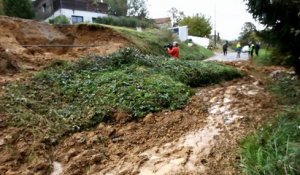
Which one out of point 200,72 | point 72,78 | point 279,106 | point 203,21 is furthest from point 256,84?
point 203,21

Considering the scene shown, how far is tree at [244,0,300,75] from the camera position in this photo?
31.8 feet

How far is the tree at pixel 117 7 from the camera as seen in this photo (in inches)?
1556

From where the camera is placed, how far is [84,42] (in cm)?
1523

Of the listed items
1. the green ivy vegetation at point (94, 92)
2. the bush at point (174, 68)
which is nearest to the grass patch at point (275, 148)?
the green ivy vegetation at point (94, 92)

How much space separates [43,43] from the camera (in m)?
13.8

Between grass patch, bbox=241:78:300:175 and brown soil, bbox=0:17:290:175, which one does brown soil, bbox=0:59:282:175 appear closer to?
brown soil, bbox=0:17:290:175

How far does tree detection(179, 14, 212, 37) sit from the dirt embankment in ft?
112

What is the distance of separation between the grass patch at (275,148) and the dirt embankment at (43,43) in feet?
20.7

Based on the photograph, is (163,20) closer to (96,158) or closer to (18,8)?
(18,8)

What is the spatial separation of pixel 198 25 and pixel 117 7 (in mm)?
13521

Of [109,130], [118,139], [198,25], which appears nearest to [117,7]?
[198,25]

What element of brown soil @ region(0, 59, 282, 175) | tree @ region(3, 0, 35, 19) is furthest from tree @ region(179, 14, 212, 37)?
brown soil @ region(0, 59, 282, 175)

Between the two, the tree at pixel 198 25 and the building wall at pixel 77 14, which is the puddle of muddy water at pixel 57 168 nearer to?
the building wall at pixel 77 14

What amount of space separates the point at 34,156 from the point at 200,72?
649cm
